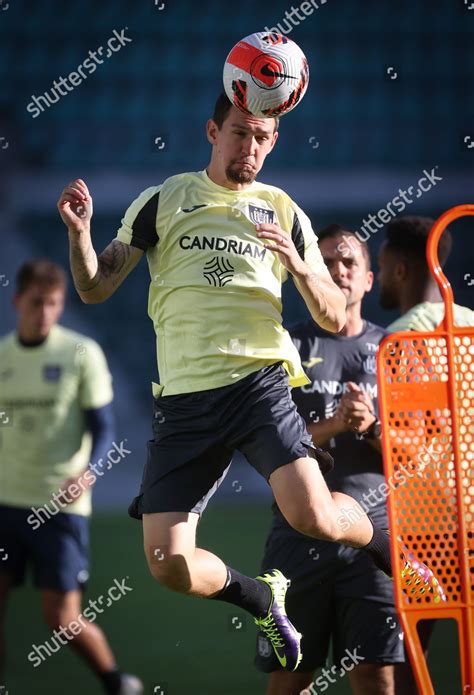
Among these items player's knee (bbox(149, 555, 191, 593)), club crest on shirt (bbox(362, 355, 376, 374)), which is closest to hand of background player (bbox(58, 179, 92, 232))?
player's knee (bbox(149, 555, 191, 593))

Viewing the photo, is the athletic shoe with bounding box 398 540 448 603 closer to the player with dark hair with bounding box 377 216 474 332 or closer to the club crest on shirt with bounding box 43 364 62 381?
the player with dark hair with bounding box 377 216 474 332

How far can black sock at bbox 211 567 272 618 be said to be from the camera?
3.48 metres

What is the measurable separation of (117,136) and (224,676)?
27.2ft

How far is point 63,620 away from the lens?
462cm

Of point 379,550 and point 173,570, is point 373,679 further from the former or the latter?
point 173,570

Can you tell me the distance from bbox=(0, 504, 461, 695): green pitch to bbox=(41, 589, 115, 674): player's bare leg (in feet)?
0.79

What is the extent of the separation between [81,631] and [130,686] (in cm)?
29

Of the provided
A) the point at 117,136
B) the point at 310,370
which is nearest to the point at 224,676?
the point at 310,370

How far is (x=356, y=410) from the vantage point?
3527 millimetres

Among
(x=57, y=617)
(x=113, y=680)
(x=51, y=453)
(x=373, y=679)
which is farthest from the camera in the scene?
(x=51, y=453)

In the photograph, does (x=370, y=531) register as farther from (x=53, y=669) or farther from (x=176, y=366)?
(x=53, y=669)

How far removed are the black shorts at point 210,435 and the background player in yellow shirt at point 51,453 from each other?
48.3 inches

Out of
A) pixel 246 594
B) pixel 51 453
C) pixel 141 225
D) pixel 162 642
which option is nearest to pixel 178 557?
pixel 246 594

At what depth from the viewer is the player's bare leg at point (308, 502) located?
325 cm
